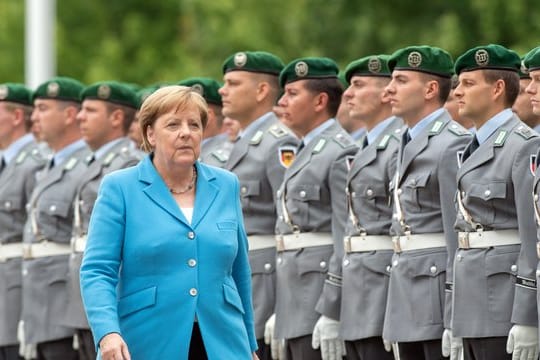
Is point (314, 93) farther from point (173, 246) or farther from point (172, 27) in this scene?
point (172, 27)

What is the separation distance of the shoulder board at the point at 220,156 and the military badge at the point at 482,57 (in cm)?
267

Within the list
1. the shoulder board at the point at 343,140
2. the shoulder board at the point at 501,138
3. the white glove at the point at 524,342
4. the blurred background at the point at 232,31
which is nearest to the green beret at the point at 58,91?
the shoulder board at the point at 343,140

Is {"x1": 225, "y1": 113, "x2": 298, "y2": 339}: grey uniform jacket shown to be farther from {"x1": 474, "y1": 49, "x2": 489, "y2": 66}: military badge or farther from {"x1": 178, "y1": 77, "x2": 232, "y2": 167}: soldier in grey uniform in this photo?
{"x1": 474, "y1": 49, "x2": 489, "y2": 66}: military badge

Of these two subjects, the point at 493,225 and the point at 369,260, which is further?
the point at 369,260

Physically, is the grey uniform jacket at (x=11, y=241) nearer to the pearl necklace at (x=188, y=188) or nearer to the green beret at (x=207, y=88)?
the green beret at (x=207, y=88)

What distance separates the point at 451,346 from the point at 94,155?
4.13 meters

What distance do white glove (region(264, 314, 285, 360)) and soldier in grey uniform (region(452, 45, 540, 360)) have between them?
6.22 feet

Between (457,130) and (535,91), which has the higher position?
(535,91)

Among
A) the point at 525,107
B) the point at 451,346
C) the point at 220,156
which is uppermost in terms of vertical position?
the point at 525,107

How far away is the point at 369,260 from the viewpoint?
977cm

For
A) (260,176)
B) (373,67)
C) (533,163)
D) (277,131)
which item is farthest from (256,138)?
(533,163)

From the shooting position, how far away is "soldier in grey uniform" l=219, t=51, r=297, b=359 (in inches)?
425

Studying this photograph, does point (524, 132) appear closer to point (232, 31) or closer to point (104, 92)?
point (104, 92)

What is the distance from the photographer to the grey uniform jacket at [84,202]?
464 inches
